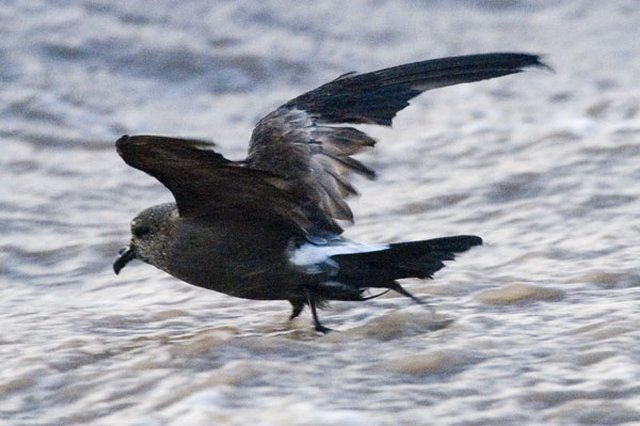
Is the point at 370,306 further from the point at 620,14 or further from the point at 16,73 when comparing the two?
the point at 620,14

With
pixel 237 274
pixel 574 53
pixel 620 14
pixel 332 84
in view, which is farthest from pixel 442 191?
pixel 620 14

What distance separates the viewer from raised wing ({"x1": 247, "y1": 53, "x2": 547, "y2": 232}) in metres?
5.54

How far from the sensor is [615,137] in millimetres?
7875

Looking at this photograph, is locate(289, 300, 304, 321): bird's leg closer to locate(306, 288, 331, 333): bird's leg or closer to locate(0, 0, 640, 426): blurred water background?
locate(0, 0, 640, 426): blurred water background

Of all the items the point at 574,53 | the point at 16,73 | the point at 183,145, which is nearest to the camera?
the point at 183,145

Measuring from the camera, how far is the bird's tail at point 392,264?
492cm

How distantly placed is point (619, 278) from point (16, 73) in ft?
18.6

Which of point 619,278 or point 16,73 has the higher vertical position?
point 16,73

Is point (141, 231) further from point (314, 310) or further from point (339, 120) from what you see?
point (339, 120)

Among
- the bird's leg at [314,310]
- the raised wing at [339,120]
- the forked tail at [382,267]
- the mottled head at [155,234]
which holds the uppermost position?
the raised wing at [339,120]

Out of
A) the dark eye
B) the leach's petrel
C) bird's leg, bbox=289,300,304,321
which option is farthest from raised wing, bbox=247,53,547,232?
the dark eye

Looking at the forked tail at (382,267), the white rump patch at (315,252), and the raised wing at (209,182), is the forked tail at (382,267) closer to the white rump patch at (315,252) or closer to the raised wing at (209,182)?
the white rump patch at (315,252)

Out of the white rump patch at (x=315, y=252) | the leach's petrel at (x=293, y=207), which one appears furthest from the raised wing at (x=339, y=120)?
the white rump patch at (x=315, y=252)

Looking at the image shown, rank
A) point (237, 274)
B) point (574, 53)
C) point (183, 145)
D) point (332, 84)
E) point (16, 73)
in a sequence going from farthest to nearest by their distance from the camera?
1. point (574, 53)
2. point (16, 73)
3. point (332, 84)
4. point (237, 274)
5. point (183, 145)
